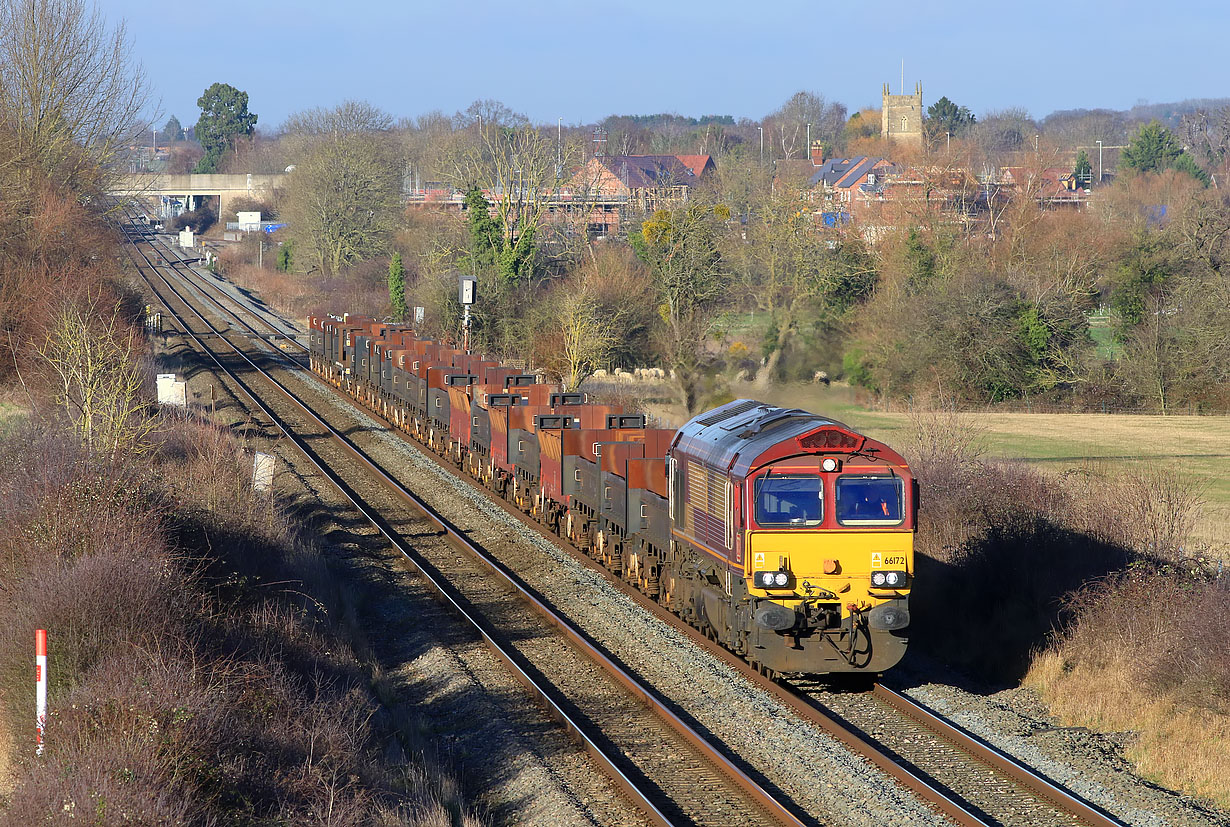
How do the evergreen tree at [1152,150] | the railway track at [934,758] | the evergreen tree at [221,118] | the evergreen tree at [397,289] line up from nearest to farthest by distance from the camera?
1. the railway track at [934,758]
2. the evergreen tree at [397,289]
3. the evergreen tree at [1152,150]
4. the evergreen tree at [221,118]

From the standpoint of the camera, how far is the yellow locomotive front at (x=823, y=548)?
12812 millimetres

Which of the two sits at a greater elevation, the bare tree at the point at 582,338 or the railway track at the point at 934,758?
the bare tree at the point at 582,338

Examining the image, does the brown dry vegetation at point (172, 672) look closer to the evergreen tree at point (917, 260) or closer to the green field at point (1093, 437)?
the green field at point (1093, 437)

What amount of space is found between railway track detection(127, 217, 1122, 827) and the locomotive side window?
1.97 m

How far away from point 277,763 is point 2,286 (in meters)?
29.4

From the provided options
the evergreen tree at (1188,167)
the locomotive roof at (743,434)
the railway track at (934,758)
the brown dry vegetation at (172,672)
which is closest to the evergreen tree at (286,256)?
the evergreen tree at (1188,167)

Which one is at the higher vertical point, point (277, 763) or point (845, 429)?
point (845, 429)

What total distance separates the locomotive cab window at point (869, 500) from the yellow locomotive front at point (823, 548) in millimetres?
11

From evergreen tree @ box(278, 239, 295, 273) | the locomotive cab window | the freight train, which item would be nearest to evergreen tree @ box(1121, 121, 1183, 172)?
evergreen tree @ box(278, 239, 295, 273)

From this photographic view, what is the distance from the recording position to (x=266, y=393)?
Result: 41281 mm

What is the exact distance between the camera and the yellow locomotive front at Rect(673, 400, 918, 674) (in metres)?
12.8

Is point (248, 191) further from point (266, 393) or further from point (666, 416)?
point (666, 416)

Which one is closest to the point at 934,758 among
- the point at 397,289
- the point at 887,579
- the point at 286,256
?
the point at 887,579

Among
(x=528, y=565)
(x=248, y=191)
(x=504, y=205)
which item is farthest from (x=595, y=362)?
(x=248, y=191)
